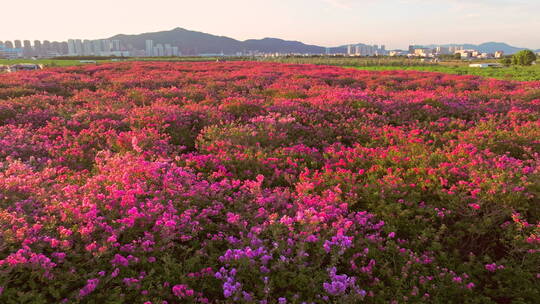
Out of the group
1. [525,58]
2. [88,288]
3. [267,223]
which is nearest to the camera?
[88,288]

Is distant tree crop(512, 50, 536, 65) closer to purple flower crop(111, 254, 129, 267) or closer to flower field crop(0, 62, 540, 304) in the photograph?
flower field crop(0, 62, 540, 304)

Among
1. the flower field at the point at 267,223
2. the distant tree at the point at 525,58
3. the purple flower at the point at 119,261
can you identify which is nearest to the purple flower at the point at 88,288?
the flower field at the point at 267,223

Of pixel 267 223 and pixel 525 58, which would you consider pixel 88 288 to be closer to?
pixel 267 223

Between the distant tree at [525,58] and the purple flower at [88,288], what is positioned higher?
the distant tree at [525,58]

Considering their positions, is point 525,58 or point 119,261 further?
point 525,58

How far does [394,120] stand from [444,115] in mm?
1961

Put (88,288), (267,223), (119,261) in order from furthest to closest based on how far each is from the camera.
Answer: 1. (267,223)
2. (119,261)
3. (88,288)

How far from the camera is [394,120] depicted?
30.4 feet

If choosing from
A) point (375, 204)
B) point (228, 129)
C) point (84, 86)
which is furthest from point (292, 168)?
point (84, 86)

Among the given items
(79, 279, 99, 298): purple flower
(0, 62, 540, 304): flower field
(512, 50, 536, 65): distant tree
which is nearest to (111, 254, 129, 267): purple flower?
(0, 62, 540, 304): flower field

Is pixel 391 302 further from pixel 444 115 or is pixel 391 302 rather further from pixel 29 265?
pixel 444 115

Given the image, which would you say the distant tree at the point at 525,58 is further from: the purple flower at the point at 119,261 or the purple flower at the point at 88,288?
the purple flower at the point at 88,288

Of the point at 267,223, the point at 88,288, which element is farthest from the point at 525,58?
the point at 88,288

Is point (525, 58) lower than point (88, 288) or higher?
higher
